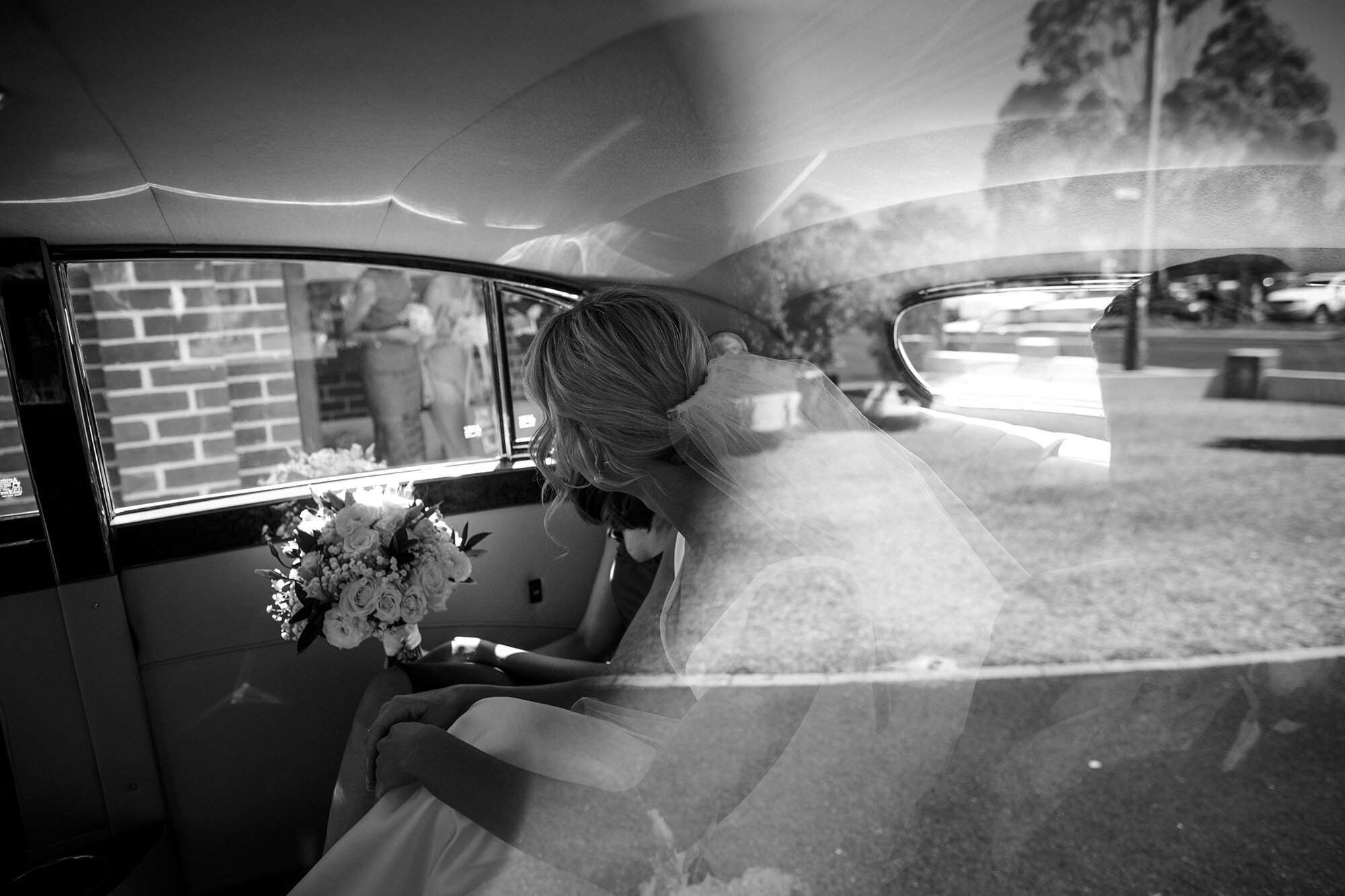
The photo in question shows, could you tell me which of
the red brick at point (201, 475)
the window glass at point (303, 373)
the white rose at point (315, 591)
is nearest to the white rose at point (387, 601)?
the white rose at point (315, 591)

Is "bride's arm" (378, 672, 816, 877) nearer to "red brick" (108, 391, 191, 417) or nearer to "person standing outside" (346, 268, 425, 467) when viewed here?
"person standing outside" (346, 268, 425, 467)

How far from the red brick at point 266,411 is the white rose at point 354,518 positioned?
3.40 feet

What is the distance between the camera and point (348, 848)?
132 centimetres

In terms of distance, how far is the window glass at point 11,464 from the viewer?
5.52 ft

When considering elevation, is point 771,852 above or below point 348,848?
above

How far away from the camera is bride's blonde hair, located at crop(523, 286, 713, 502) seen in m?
1.29

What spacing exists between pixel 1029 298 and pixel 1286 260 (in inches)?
21.1

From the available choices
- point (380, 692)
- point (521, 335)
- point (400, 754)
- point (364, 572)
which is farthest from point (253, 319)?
point (400, 754)

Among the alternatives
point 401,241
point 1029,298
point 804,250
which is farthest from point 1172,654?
point 401,241

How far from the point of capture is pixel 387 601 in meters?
1.72

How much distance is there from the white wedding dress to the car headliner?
646 millimetres

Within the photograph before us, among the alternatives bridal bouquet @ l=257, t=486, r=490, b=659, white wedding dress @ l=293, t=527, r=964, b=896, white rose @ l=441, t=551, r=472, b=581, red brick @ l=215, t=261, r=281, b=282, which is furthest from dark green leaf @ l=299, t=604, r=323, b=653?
red brick @ l=215, t=261, r=281, b=282

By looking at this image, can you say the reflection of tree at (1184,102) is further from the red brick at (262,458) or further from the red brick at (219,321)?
the red brick at (262,458)

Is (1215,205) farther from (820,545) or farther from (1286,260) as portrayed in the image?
(820,545)
